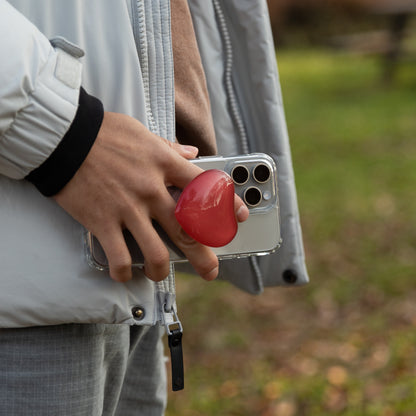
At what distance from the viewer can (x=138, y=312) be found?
0.94 metres

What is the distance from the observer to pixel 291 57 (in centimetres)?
1301

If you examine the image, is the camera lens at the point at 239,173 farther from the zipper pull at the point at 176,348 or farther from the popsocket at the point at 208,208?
the zipper pull at the point at 176,348

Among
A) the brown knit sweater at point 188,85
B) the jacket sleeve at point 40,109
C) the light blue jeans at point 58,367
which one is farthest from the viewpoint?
the brown knit sweater at point 188,85

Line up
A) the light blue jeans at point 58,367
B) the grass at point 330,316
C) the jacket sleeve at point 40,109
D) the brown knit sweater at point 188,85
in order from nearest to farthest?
the jacket sleeve at point 40,109 → the light blue jeans at point 58,367 → the brown knit sweater at point 188,85 → the grass at point 330,316

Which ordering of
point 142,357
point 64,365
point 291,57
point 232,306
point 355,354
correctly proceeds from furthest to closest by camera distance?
point 291,57 → point 232,306 → point 355,354 → point 142,357 → point 64,365

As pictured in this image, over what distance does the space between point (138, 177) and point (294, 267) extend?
58 centimetres

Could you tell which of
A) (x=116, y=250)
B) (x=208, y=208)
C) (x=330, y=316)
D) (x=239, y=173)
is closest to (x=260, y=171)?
(x=239, y=173)

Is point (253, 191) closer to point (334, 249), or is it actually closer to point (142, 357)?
point (142, 357)

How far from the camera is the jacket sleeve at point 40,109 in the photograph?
787 millimetres

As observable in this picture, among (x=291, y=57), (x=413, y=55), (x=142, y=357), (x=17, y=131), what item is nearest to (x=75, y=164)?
(x=17, y=131)

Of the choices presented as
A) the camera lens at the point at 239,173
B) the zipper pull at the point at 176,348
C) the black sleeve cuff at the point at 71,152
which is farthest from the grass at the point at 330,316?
the black sleeve cuff at the point at 71,152

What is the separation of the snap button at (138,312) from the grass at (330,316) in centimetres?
179

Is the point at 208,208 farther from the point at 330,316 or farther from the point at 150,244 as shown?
the point at 330,316

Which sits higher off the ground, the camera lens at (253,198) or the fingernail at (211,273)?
the camera lens at (253,198)
